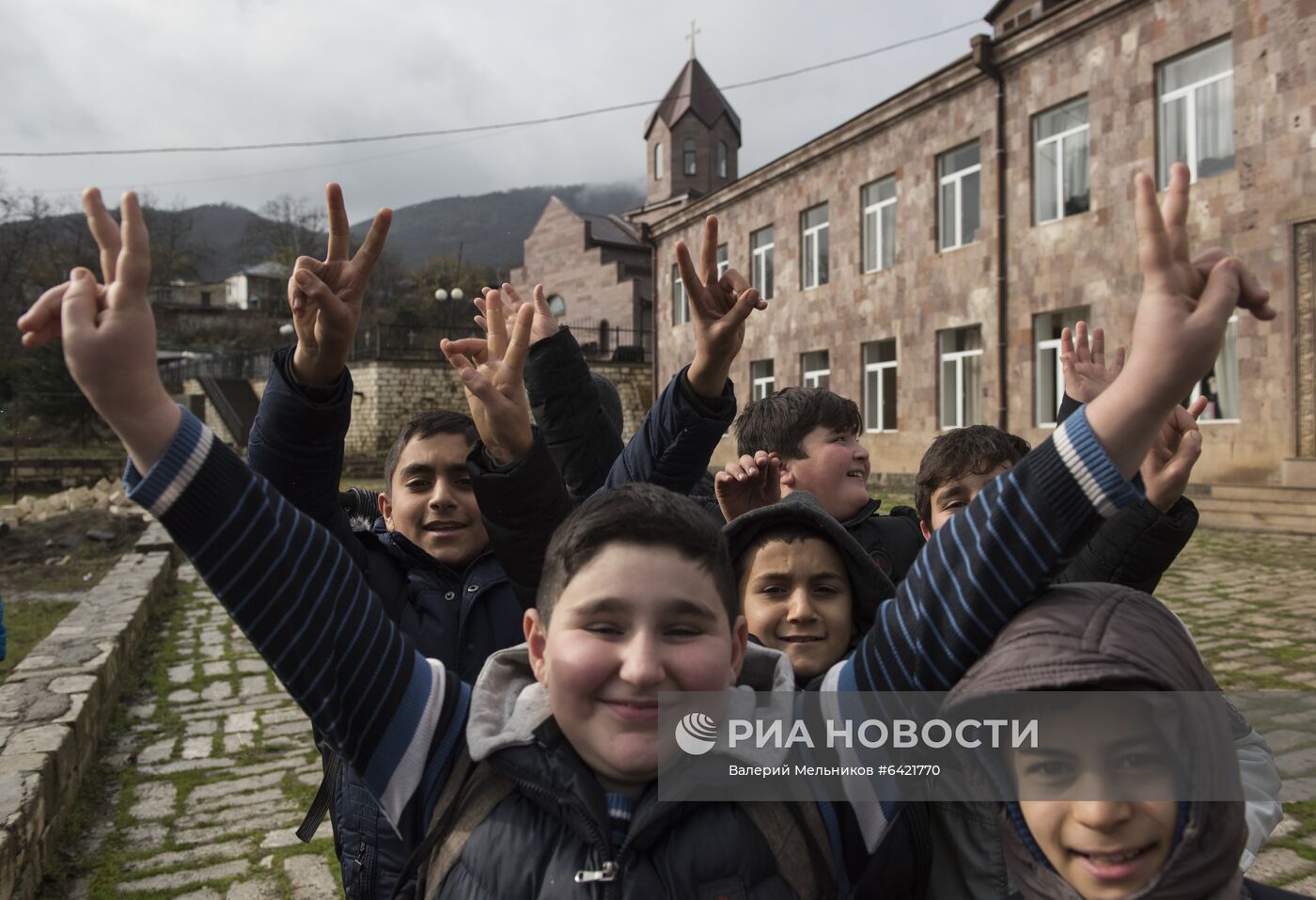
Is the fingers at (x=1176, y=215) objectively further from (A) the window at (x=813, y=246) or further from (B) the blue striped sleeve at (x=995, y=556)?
(A) the window at (x=813, y=246)

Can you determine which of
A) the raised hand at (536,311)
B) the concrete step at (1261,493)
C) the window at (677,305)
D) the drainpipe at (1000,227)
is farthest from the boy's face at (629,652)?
the window at (677,305)

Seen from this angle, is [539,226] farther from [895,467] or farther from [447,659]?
[447,659]

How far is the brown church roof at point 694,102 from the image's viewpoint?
4659 centimetres

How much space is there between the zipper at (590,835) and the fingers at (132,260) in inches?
37.4

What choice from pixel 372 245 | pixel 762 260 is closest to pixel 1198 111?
pixel 762 260

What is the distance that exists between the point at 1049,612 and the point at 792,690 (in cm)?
49

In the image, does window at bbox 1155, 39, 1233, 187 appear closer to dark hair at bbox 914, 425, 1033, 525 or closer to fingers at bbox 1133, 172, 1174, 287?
dark hair at bbox 914, 425, 1033, 525

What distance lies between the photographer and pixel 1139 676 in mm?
1327

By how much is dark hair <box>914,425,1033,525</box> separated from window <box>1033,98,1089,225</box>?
1560 centimetres

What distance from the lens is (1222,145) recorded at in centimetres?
1426

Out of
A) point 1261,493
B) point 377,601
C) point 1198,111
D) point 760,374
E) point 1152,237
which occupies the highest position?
point 1198,111

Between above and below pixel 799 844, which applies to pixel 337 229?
above

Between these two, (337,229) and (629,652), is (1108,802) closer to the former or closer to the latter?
(629,652)

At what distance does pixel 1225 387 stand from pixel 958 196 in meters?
7.14
